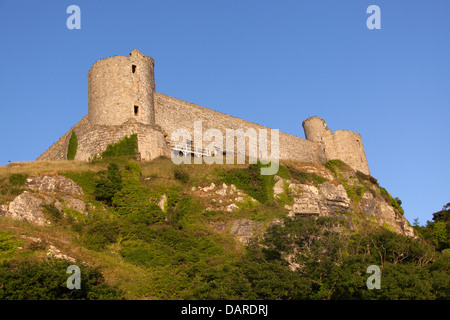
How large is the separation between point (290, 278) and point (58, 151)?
24.0 meters

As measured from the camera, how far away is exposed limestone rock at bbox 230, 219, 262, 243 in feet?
82.6

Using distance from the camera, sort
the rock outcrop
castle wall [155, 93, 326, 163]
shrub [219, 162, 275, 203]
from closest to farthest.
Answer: the rock outcrop
shrub [219, 162, 275, 203]
castle wall [155, 93, 326, 163]

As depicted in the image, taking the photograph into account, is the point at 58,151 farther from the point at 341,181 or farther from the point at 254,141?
the point at 341,181

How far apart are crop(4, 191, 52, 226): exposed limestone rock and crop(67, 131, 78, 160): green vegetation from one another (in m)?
9.70

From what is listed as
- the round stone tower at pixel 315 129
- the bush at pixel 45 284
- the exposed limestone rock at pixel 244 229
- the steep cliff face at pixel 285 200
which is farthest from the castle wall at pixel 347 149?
the bush at pixel 45 284

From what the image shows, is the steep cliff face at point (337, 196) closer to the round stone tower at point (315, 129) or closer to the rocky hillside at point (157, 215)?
the rocky hillside at point (157, 215)

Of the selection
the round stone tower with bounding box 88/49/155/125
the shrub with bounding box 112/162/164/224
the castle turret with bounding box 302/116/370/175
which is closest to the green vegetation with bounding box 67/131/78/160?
the round stone tower with bounding box 88/49/155/125

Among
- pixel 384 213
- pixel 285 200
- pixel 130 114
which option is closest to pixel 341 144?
pixel 384 213

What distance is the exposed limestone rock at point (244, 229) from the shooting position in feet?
82.6

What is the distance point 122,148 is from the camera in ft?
102

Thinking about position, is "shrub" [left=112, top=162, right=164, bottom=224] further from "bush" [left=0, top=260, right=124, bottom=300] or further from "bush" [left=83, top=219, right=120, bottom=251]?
"bush" [left=0, top=260, right=124, bottom=300]

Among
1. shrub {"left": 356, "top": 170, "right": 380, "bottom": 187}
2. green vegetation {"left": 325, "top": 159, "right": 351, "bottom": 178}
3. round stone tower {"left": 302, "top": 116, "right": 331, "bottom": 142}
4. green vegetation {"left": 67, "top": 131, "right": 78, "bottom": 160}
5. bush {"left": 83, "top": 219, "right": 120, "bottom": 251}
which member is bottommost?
bush {"left": 83, "top": 219, "right": 120, "bottom": 251}

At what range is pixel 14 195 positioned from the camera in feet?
77.2
